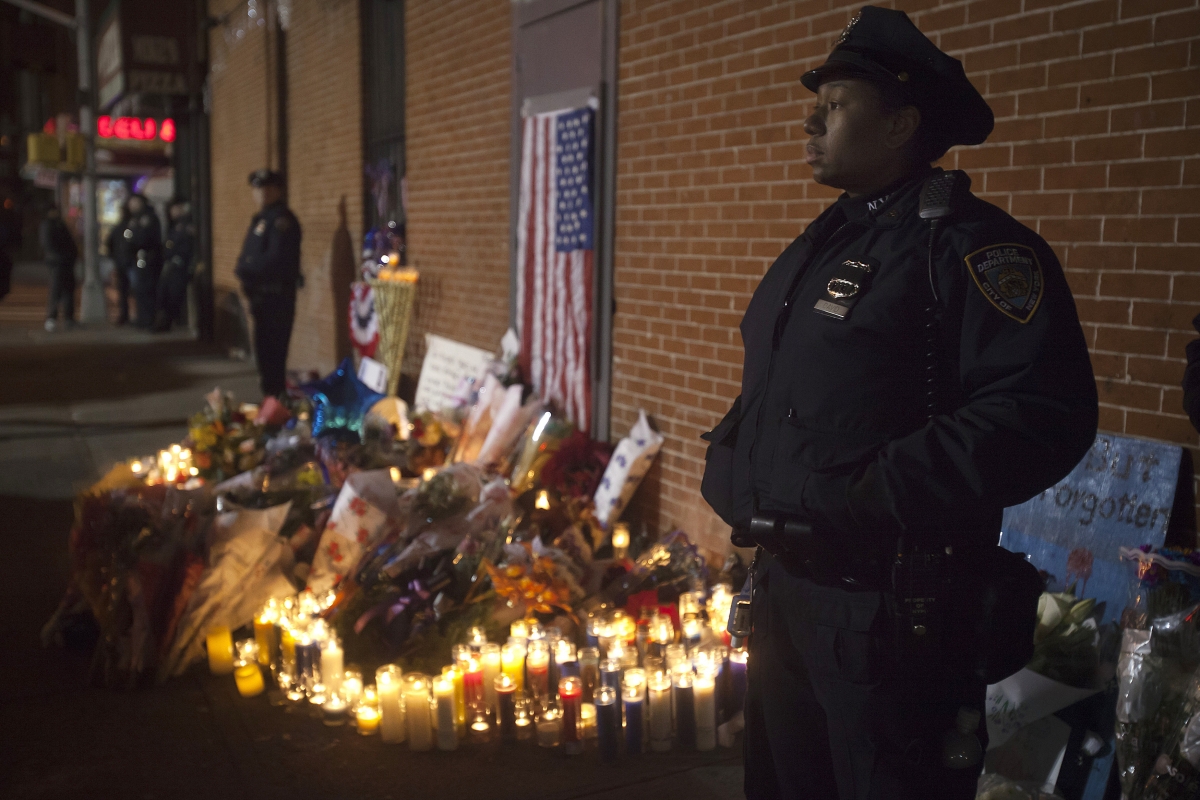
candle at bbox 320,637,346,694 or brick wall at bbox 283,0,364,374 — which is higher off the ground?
brick wall at bbox 283,0,364,374

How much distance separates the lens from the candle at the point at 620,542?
17.1 feet

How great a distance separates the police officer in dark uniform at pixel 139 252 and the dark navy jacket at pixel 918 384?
56.5 feet

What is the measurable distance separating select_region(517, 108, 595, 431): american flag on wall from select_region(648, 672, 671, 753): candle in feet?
8.31

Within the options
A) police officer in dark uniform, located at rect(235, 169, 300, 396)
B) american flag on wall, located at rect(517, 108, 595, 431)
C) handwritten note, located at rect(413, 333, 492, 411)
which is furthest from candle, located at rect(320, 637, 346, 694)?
police officer in dark uniform, located at rect(235, 169, 300, 396)

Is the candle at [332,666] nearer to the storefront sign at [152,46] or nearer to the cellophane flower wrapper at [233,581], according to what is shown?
the cellophane flower wrapper at [233,581]

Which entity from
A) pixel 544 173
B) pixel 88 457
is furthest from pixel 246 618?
pixel 88 457

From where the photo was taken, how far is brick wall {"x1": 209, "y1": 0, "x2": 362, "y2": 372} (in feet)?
32.1

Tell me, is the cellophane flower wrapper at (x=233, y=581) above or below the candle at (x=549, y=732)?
above

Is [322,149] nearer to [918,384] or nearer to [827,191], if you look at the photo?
[827,191]

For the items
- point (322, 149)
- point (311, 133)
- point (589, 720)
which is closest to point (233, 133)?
point (311, 133)

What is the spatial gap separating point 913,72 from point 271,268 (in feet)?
26.7

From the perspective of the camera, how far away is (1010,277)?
5.79 feet

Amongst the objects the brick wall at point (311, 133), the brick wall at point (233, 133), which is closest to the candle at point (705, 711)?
the brick wall at point (311, 133)

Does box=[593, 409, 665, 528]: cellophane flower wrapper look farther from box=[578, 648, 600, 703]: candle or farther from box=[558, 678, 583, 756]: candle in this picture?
box=[558, 678, 583, 756]: candle
